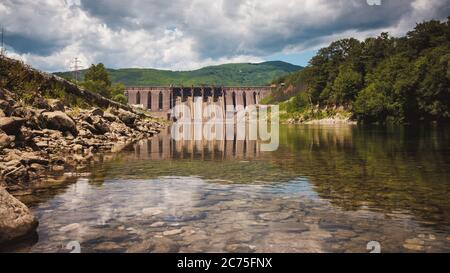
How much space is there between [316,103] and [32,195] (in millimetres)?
131714

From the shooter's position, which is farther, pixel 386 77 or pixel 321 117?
pixel 321 117

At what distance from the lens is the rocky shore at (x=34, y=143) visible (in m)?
7.50

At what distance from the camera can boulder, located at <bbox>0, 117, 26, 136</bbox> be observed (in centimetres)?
1650

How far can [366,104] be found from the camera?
95.4 metres

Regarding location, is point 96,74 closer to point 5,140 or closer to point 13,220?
point 5,140

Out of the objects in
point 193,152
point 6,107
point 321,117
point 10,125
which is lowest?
point 193,152

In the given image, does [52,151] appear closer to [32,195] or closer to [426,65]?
[32,195]

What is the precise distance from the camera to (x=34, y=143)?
18375 mm

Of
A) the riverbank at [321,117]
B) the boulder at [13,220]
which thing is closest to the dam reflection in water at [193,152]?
the boulder at [13,220]

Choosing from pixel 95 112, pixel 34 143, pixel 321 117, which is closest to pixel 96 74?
pixel 321 117

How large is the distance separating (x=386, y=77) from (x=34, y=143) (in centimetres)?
9211

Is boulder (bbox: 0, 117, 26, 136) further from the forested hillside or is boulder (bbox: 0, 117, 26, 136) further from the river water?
the forested hillside

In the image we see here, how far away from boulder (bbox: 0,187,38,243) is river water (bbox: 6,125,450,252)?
1.07 feet
